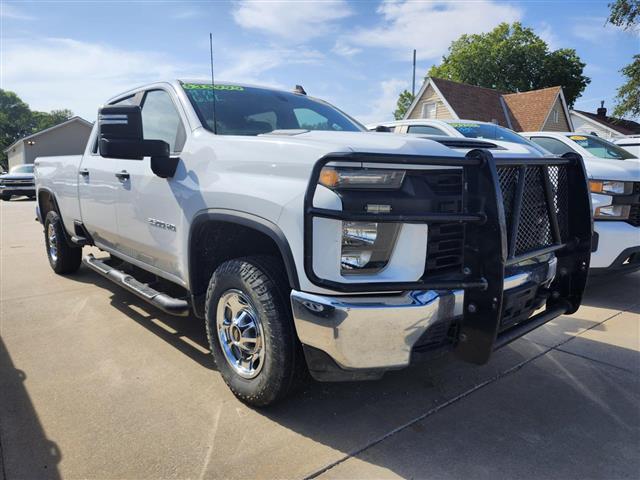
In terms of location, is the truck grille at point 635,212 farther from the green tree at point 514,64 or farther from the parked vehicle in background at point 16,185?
the green tree at point 514,64

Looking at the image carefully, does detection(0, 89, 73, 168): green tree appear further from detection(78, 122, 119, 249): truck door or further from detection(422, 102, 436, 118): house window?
detection(78, 122, 119, 249): truck door

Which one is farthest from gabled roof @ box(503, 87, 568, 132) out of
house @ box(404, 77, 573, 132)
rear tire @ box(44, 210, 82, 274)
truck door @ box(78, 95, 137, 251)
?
truck door @ box(78, 95, 137, 251)

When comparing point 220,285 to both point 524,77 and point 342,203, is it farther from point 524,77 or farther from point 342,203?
point 524,77

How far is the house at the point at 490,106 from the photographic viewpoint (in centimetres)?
2522

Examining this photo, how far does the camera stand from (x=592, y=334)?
13.6 ft

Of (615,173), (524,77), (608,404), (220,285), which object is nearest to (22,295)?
(220,285)

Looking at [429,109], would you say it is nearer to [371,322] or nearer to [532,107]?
[532,107]

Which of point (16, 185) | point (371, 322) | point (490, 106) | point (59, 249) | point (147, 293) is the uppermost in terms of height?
point (490, 106)

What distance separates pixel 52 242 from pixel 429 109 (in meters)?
23.1

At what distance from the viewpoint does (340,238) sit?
2166 millimetres

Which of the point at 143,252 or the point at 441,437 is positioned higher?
the point at 143,252

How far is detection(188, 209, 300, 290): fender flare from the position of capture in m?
2.29

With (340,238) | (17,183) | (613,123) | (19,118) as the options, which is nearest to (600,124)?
(613,123)

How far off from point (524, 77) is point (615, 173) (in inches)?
1747
